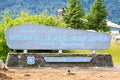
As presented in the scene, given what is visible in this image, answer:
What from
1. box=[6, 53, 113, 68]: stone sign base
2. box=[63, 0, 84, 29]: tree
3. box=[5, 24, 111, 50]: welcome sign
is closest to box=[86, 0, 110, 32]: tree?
box=[63, 0, 84, 29]: tree

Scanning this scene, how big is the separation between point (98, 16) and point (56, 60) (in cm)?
4458

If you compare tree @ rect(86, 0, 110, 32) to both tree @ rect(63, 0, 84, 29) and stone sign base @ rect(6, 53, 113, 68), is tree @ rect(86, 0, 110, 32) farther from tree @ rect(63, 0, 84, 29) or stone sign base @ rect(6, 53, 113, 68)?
stone sign base @ rect(6, 53, 113, 68)

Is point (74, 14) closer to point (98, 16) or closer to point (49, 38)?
point (98, 16)

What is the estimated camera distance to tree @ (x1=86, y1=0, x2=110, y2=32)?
64.1 metres

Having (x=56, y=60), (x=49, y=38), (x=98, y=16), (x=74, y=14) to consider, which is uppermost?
(x=49, y=38)

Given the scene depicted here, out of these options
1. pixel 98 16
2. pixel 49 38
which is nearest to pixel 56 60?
pixel 49 38

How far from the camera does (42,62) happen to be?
73.0ft

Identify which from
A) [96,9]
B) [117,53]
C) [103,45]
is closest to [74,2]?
[96,9]

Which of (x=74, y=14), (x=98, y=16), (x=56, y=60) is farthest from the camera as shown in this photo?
(x=98, y=16)

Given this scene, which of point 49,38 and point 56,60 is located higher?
point 49,38

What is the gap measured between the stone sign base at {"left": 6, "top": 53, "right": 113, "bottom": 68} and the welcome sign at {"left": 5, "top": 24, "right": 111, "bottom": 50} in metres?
0.62

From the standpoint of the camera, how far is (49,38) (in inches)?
896

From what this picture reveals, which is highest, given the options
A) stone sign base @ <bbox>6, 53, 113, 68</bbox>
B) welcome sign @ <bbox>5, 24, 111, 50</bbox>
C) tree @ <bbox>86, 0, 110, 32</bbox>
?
welcome sign @ <bbox>5, 24, 111, 50</bbox>

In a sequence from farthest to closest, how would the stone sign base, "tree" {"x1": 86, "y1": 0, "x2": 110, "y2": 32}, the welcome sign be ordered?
"tree" {"x1": 86, "y1": 0, "x2": 110, "y2": 32}
the welcome sign
the stone sign base
